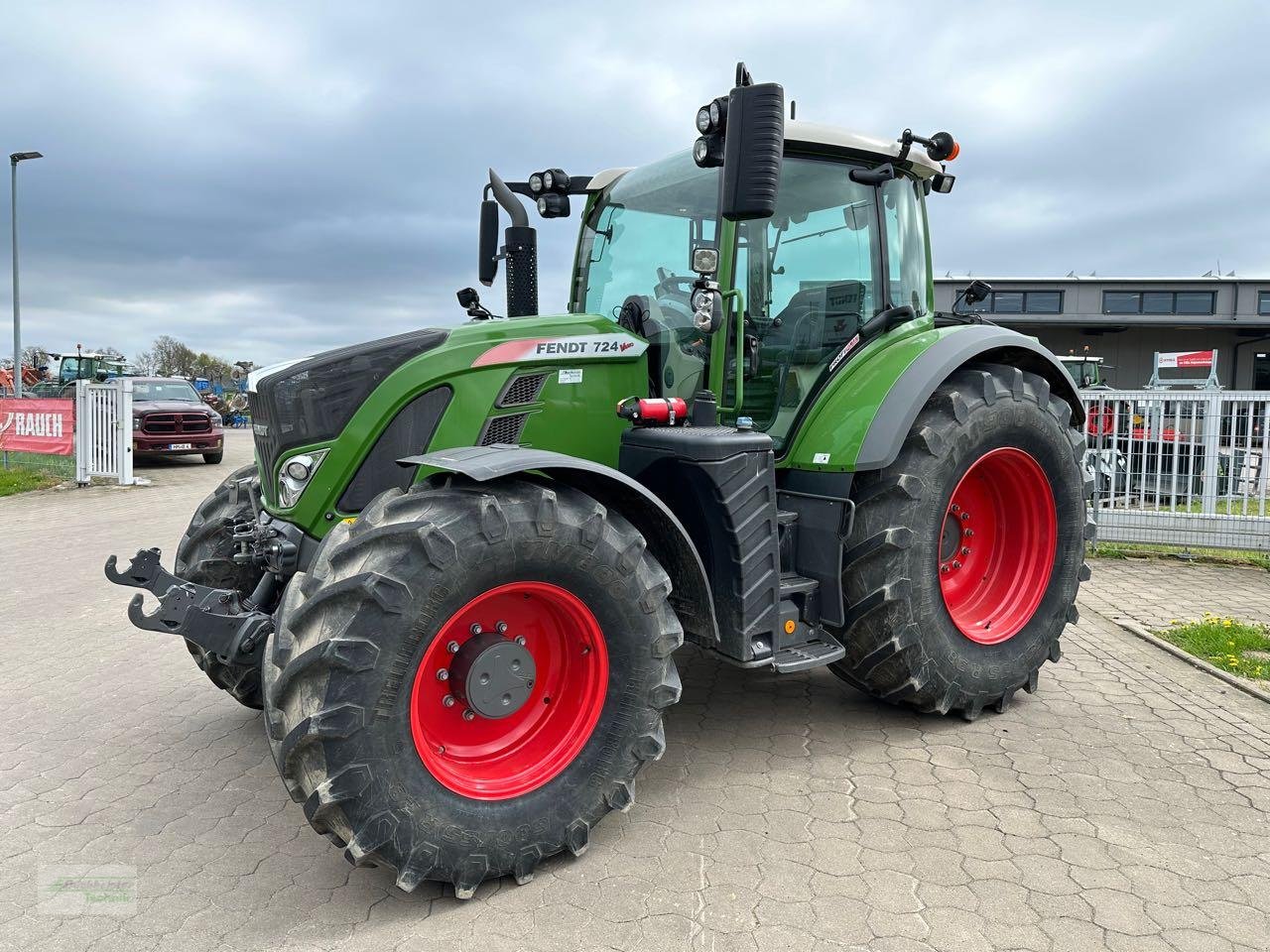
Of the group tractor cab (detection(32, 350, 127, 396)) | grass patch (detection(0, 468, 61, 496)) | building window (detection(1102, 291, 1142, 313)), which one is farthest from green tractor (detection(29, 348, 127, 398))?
building window (detection(1102, 291, 1142, 313))

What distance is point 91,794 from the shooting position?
3416 millimetres

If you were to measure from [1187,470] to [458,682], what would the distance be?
8.00m

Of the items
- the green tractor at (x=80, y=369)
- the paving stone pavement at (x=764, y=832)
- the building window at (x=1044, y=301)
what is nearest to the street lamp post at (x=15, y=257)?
the green tractor at (x=80, y=369)

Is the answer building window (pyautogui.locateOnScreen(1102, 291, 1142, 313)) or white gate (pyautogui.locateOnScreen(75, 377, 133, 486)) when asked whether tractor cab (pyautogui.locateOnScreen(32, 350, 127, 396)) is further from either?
building window (pyautogui.locateOnScreen(1102, 291, 1142, 313))

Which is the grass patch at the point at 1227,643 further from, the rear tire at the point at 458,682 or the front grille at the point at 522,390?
the front grille at the point at 522,390

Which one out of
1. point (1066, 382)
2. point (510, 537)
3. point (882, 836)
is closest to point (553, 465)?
point (510, 537)

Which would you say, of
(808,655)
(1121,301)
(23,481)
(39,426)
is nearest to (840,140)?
(808,655)

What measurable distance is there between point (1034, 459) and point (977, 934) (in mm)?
2370

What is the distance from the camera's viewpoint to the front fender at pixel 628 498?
9.09 feet

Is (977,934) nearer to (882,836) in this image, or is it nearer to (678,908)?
(882,836)

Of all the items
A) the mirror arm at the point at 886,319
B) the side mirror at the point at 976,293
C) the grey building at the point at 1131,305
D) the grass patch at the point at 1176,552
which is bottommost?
the grass patch at the point at 1176,552

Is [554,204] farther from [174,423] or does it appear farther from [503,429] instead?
[174,423]

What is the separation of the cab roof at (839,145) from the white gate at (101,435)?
11863 mm

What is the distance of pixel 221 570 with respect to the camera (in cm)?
390
